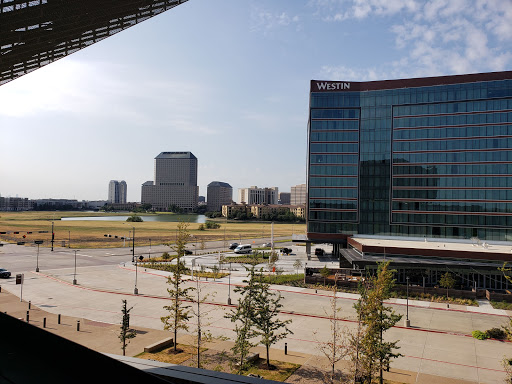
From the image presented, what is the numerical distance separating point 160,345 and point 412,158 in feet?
204

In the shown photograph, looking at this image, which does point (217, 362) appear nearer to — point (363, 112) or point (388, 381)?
point (388, 381)

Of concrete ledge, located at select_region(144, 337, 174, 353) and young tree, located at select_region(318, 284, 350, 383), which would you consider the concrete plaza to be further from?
concrete ledge, located at select_region(144, 337, 174, 353)

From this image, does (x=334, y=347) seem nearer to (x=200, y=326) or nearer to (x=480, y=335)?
(x=200, y=326)

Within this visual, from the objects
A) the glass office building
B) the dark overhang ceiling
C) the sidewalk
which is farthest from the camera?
the glass office building

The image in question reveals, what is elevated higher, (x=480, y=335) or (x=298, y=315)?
(x=480, y=335)

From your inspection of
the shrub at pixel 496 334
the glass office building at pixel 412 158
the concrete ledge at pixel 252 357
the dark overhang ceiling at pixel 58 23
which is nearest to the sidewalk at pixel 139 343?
the concrete ledge at pixel 252 357

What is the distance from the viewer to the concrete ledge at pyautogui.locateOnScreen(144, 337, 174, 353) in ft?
84.5

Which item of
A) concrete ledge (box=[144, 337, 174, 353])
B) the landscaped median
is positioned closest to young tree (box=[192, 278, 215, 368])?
the landscaped median

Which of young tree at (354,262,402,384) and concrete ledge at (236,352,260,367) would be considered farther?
concrete ledge at (236,352,260,367)

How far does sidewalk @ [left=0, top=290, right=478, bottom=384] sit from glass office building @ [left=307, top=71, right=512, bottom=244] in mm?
54721

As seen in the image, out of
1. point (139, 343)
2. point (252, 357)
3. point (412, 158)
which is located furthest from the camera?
point (412, 158)

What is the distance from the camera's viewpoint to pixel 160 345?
86.3 ft

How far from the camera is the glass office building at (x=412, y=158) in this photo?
224 ft

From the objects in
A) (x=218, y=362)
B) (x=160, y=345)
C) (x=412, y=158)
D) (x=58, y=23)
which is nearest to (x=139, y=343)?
(x=160, y=345)
